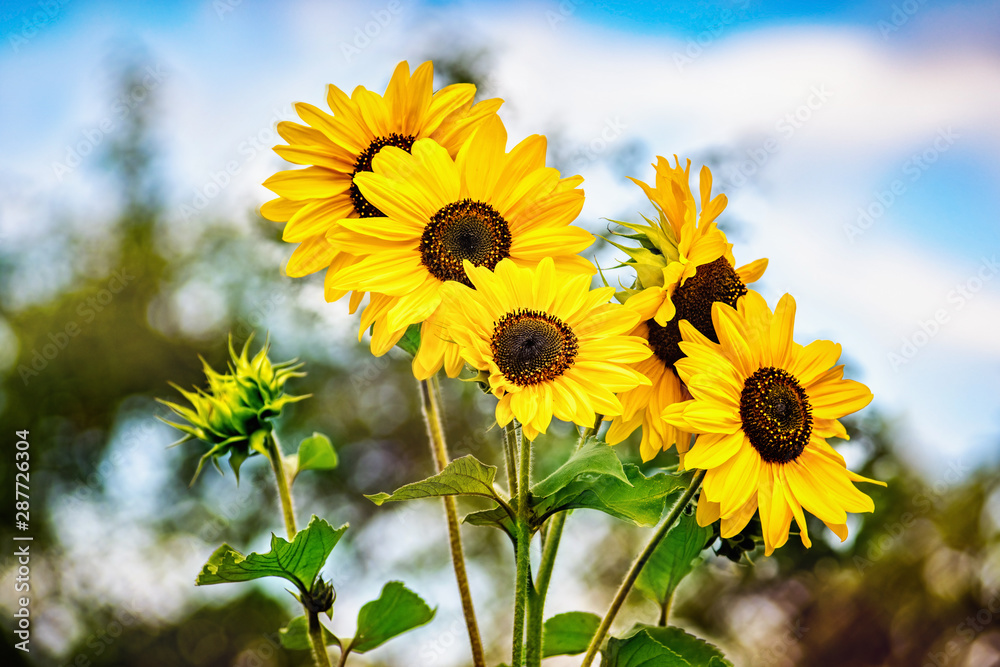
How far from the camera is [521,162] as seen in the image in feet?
1.63

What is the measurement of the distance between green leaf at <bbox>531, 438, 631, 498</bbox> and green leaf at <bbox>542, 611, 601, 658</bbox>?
0.24 metres

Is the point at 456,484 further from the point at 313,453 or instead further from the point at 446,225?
the point at 313,453

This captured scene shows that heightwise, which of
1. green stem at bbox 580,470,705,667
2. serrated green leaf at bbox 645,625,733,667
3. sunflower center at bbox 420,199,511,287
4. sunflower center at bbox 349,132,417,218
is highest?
sunflower center at bbox 349,132,417,218

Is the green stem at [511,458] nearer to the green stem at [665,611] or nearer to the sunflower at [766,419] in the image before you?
the sunflower at [766,419]

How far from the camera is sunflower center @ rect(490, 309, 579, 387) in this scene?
456 millimetres

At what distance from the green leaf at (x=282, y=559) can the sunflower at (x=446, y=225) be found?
0.43 ft

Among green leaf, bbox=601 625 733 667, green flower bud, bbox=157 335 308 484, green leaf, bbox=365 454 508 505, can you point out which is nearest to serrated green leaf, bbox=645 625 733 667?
green leaf, bbox=601 625 733 667

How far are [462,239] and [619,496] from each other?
18 centimetres

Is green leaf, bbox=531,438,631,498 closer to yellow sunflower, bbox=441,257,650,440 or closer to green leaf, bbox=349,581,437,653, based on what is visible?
yellow sunflower, bbox=441,257,650,440

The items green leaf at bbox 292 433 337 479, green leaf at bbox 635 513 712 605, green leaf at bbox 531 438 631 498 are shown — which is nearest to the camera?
green leaf at bbox 531 438 631 498

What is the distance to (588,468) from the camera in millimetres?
436

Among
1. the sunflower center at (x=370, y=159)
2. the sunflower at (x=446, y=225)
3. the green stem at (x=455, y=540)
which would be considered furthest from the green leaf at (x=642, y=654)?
the sunflower center at (x=370, y=159)

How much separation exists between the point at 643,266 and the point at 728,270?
69 mm

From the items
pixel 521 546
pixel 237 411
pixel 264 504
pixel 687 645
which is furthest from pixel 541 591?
pixel 264 504
